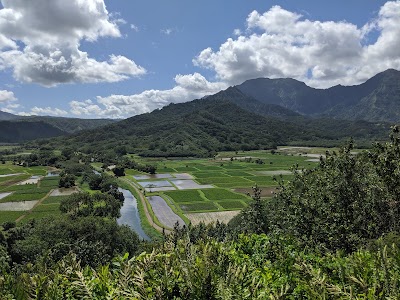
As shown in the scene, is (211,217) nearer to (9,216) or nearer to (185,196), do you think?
(185,196)

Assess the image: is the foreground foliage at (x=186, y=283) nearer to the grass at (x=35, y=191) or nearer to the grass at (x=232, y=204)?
the grass at (x=232, y=204)

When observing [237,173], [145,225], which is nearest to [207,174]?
[237,173]

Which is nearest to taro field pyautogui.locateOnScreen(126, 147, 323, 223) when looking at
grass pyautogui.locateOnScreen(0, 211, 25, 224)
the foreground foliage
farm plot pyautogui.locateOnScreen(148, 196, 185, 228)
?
farm plot pyautogui.locateOnScreen(148, 196, 185, 228)

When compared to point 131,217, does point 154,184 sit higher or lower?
higher

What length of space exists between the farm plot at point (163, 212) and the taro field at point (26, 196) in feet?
83.4

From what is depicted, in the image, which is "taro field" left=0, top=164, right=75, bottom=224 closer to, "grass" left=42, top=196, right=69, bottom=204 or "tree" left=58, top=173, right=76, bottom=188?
"grass" left=42, top=196, right=69, bottom=204

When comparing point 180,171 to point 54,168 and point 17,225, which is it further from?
point 17,225

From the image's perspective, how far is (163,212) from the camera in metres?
88.1

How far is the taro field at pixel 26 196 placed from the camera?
84688 millimetres

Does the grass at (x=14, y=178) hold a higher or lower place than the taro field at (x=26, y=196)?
higher

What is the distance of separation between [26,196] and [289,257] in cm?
11138

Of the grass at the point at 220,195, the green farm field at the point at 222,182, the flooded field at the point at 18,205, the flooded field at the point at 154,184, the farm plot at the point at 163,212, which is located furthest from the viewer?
the flooded field at the point at 154,184

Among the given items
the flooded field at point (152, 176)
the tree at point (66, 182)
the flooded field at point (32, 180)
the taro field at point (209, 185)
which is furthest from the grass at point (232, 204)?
the flooded field at point (32, 180)

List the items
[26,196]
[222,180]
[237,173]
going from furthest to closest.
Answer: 1. [237,173]
2. [222,180]
3. [26,196]
